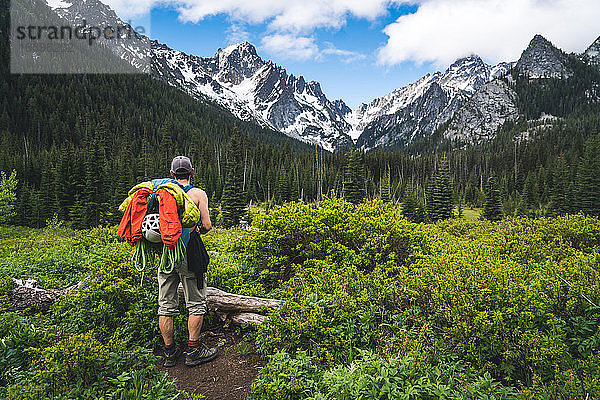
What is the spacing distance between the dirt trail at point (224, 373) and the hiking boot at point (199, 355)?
74 mm

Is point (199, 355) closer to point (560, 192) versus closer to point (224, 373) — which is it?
point (224, 373)

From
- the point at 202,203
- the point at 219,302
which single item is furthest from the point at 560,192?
the point at 202,203

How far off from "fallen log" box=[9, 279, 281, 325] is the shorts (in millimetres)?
961

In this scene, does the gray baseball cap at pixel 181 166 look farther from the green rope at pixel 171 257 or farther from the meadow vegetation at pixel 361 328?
the meadow vegetation at pixel 361 328

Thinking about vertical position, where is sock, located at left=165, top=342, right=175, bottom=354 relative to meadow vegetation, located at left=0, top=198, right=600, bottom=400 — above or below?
below

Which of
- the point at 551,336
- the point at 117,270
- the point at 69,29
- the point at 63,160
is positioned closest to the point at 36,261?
the point at 117,270

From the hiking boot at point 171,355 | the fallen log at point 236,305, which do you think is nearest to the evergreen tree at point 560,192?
the fallen log at point 236,305

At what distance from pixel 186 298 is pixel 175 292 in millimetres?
203

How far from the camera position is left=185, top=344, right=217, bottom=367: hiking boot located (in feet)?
15.8

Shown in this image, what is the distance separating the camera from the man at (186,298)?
16.0ft

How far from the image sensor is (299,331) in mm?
4762

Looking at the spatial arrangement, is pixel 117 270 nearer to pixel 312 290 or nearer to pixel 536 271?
pixel 312 290

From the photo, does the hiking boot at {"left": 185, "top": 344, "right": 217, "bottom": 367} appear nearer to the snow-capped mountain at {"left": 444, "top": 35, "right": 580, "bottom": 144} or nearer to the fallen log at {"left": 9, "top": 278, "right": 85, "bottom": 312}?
the fallen log at {"left": 9, "top": 278, "right": 85, "bottom": 312}

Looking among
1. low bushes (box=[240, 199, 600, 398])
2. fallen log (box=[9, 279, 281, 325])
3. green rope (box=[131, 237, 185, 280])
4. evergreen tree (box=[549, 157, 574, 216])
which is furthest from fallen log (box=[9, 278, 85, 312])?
evergreen tree (box=[549, 157, 574, 216])
